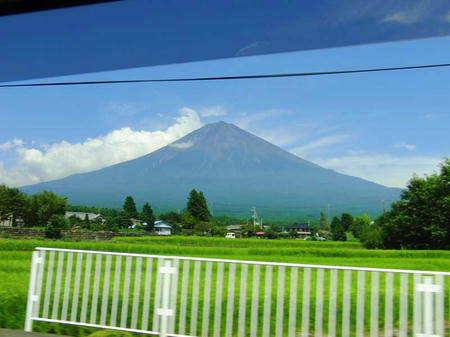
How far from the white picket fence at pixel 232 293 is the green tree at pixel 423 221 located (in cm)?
5145

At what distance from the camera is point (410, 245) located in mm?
50844

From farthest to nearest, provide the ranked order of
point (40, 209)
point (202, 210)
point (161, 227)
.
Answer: point (161, 227)
point (202, 210)
point (40, 209)

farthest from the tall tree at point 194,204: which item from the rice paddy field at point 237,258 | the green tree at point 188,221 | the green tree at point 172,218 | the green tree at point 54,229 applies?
the rice paddy field at point 237,258

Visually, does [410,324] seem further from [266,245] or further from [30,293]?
[266,245]

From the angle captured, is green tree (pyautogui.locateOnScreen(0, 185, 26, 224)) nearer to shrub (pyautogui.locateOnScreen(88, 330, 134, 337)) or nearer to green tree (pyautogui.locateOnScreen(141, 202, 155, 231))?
green tree (pyautogui.locateOnScreen(141, 202, 155, 231))

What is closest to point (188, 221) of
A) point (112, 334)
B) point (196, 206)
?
point (196, 206)

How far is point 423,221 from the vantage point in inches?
2021

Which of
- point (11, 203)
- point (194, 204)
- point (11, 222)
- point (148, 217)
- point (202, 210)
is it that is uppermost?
point (194, 204)

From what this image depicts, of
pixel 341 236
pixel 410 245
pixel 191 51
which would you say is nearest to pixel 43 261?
pixel 191 51

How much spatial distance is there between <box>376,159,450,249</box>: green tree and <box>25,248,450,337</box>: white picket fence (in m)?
51.4

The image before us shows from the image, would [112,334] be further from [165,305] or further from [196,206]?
[196,206]

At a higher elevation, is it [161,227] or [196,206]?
[196,206]

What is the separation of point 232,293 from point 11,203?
81.5 metres

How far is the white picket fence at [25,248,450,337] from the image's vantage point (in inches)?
123
